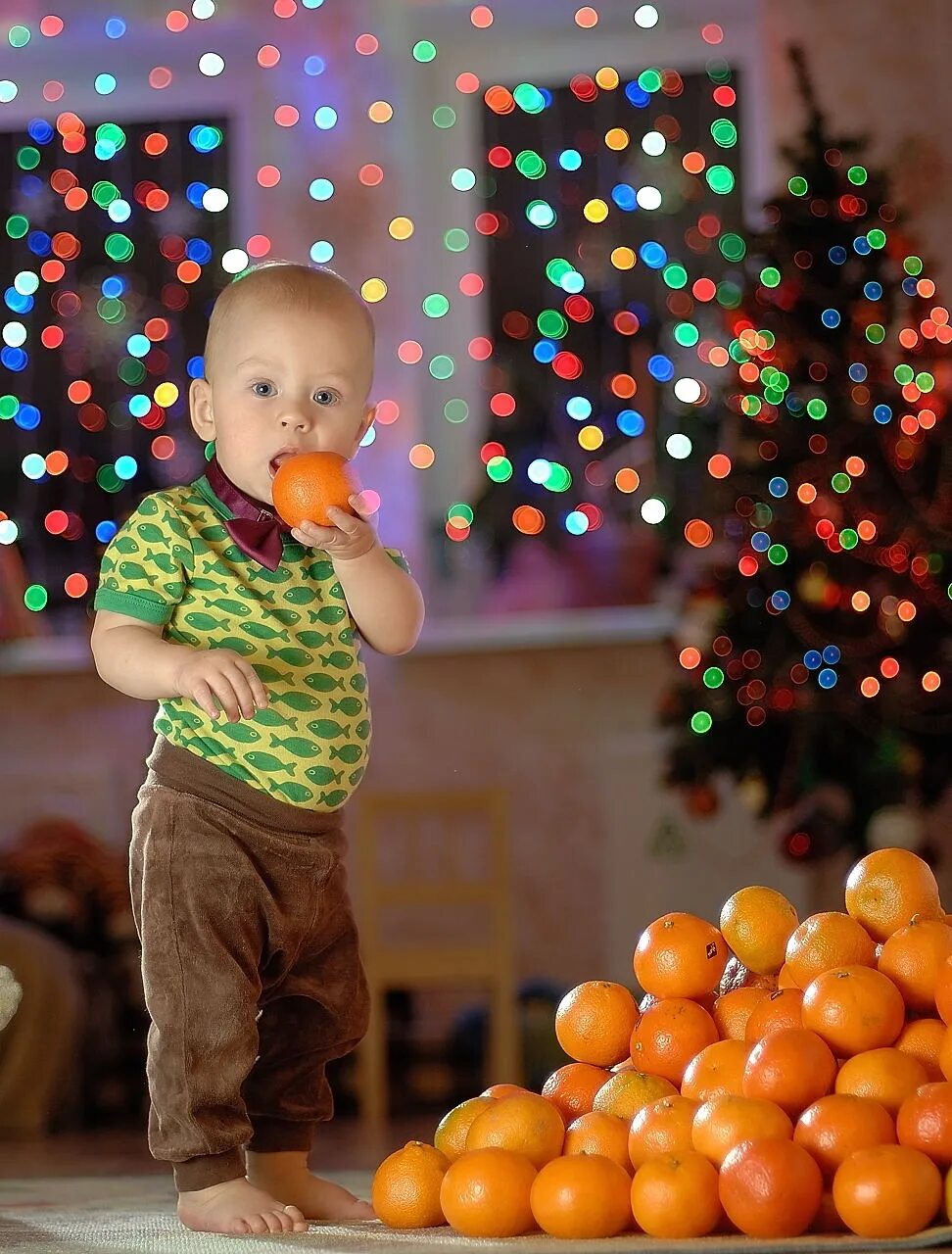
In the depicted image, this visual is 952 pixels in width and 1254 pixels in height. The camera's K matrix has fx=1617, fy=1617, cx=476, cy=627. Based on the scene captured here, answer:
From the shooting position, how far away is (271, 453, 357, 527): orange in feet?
4.43

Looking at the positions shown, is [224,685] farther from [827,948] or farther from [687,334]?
[687,334]

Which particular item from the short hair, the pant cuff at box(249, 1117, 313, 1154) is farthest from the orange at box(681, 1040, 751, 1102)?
the short hair

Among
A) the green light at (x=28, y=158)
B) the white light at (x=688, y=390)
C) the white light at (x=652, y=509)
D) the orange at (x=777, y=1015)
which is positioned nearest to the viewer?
the orange at (x=777, y=1015)

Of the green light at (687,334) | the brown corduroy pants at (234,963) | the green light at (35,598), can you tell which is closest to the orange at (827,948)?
the brown corduroy pants at (234,963)

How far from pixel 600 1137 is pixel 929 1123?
25cm

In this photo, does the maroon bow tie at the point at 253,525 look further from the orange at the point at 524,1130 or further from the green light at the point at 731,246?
the green light at the point at 731,246

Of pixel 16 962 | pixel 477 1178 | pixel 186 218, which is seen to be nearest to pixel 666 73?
pixel 186 218

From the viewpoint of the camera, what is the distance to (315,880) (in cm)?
148

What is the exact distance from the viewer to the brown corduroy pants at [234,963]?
4.53 ft

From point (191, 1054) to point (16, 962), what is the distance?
2.37m

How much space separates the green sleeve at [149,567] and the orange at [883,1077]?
2.29 feet

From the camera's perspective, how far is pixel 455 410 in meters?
4.56

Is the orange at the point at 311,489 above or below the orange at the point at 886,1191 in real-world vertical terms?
above

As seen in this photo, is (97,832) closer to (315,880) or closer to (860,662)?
(860,662)
